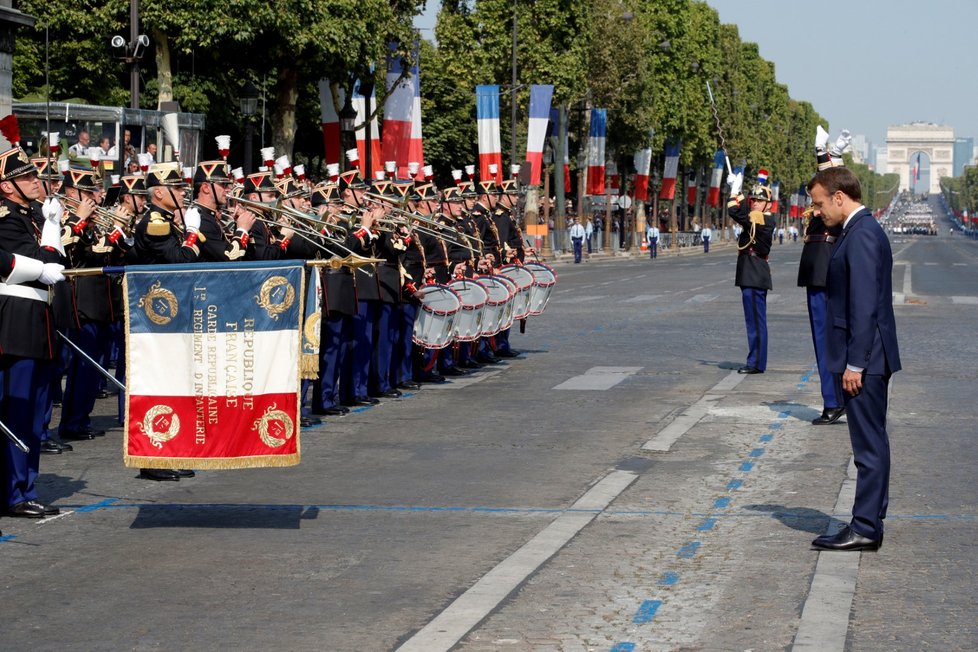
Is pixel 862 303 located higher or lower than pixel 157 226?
lower

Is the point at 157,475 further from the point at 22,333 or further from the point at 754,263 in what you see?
the point at 754,263

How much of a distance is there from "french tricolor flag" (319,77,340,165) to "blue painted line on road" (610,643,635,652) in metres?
34.4

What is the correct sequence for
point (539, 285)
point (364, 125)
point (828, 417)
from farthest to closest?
point (364, 125), point (539, 285), point (828, 417)

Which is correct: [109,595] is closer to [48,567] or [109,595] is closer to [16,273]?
[48,567]

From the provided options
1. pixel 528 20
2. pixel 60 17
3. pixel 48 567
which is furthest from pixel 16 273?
pixel 528 20

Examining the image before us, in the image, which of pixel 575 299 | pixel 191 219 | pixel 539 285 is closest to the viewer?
pixel 191 219

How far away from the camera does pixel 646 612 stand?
7.22 m

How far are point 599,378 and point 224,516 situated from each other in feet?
26.6

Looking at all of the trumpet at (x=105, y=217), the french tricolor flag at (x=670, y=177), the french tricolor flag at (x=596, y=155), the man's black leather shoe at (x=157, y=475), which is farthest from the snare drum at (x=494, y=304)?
the french tricolor flag at (x=670, y=177)

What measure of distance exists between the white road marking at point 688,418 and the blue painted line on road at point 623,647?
18.2ft

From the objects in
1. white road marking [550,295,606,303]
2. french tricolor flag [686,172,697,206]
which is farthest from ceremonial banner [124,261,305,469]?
french tricolor flag [686,172,697,206]

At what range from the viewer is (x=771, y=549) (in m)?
8.56

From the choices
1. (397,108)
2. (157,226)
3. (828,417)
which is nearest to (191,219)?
(157,226)

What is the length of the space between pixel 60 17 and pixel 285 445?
35491 mm
